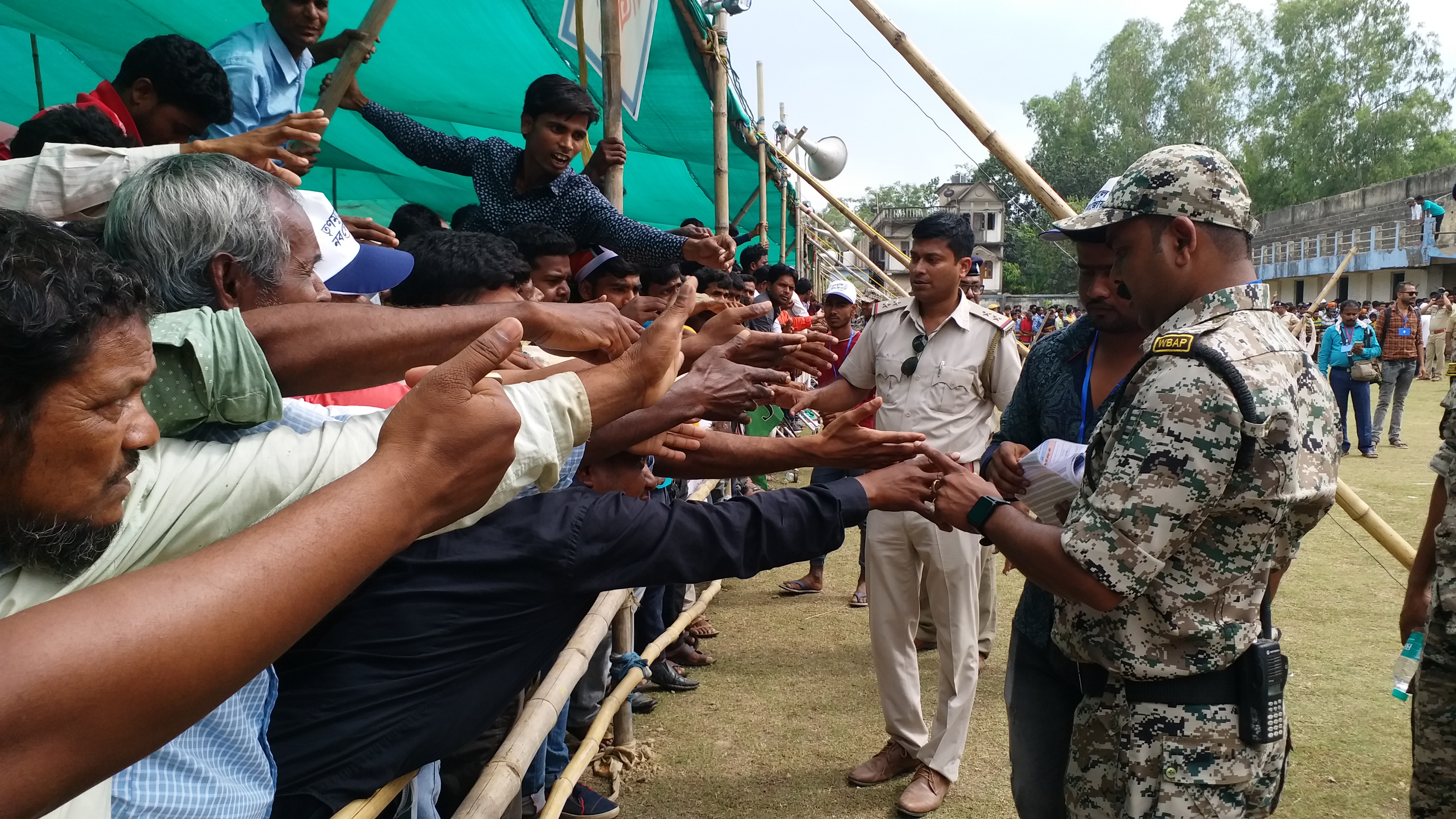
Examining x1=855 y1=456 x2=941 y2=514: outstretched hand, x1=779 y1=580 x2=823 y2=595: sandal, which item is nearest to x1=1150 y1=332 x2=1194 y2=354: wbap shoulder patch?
x1=855 y1=456 x2=941 y2=514: outstretched hand

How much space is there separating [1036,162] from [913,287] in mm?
54334

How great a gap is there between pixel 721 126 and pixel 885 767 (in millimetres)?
4780

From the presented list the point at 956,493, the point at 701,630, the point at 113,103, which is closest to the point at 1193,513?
the point at 956,493

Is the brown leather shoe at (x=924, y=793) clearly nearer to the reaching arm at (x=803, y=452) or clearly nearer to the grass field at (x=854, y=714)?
the grass field at (x=854, y=714)

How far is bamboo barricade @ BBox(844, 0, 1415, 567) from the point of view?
3.69m

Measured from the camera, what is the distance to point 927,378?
401 centimetres

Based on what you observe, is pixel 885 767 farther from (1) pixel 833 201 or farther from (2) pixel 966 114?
(1) pixel 833 201

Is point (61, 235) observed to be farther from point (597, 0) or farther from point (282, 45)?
point (597, 0)

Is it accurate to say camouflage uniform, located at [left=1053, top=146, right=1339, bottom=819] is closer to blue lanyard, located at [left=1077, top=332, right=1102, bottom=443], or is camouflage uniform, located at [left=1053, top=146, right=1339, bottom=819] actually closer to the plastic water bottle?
blue lanyard, located at [left=1077, top=332, right=1102, bottom=443]

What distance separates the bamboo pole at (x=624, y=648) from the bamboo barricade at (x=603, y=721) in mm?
33

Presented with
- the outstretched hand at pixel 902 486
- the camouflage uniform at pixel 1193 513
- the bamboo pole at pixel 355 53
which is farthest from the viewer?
the bamboo pole at pixel 355 53

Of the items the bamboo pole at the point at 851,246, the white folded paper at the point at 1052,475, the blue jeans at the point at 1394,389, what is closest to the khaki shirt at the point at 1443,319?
the blue jeans at the point at 1394,389

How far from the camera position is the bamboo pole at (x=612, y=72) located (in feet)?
12.1

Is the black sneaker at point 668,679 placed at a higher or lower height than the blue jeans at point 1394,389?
lower
